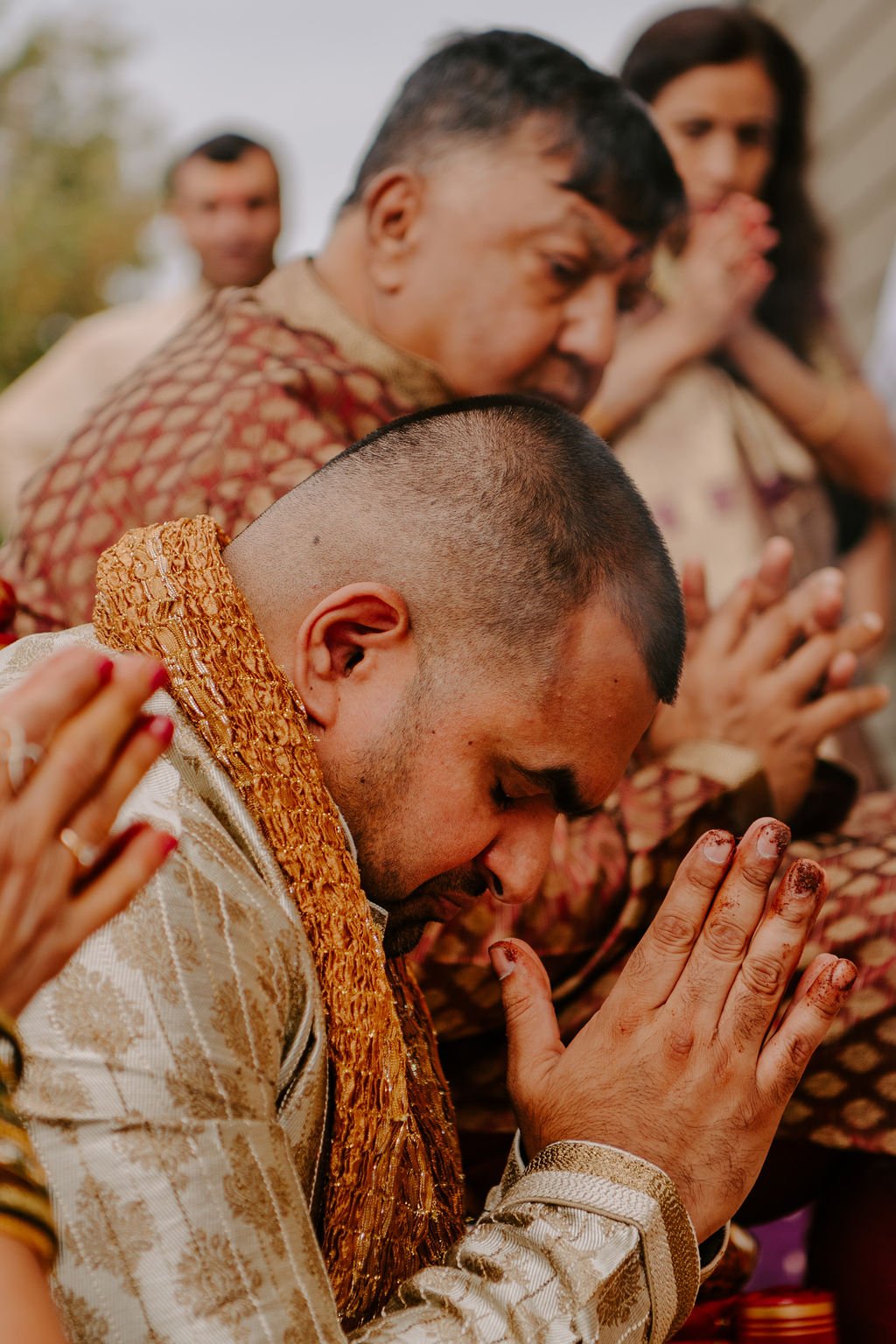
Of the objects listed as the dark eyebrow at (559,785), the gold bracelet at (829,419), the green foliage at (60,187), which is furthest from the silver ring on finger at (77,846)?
the green foliage at (60,187)

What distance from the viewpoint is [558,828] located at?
2.02 meters

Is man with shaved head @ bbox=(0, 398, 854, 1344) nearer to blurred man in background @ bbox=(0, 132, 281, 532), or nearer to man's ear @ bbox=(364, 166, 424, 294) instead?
man's ear @ bbox=(364, 166, 424, 294)

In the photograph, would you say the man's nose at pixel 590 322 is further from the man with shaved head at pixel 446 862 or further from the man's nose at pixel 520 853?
the man's nose at pixel 520 853

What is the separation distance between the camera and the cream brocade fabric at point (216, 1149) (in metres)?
1.10

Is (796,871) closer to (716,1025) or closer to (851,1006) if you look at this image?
(716,1025)

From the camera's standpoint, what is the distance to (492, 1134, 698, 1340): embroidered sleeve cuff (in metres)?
1.41

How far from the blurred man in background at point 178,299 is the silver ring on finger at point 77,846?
12.6 feet

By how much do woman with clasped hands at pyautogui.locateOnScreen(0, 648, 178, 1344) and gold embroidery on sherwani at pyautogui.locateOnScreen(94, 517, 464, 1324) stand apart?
582 mm

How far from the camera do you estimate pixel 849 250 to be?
5.36m

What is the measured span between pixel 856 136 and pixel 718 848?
4514mm

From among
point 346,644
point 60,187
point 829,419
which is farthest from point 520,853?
point 60,187

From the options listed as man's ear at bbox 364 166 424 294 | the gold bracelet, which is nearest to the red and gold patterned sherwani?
man's ear at bbox 364 166 424 294

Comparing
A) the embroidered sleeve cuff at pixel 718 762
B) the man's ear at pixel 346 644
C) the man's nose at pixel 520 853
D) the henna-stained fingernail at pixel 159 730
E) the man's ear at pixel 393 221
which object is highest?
the man's ear at pixel 393 221

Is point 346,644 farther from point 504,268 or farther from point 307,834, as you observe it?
point 504,268
